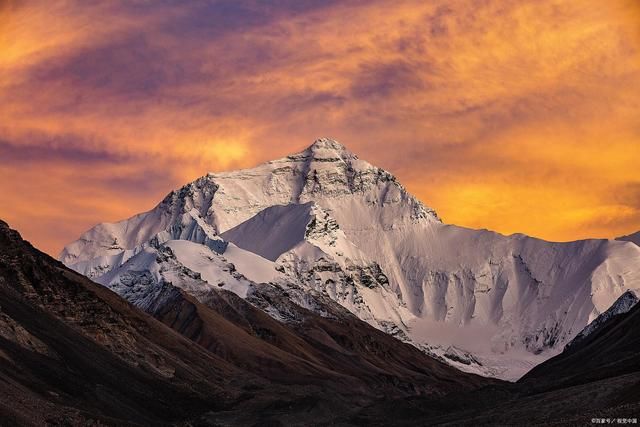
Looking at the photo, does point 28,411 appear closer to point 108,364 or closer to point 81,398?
point 81,398

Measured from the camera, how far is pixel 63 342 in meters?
165

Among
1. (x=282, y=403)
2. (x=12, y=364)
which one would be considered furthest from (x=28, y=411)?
(x=282, y=403)

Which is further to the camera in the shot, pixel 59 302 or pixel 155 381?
pixel 59 302

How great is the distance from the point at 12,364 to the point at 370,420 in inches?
2924

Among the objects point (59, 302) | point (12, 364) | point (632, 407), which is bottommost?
point (632, 407)

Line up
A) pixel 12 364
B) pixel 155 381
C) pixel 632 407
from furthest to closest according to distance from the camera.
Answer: pixel 155 381, pixel 12 364, pixel 632 407

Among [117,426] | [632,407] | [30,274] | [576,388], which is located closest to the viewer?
[632,407]

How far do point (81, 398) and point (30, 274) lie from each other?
6284 centimetres

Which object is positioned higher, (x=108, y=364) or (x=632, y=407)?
(x=108, y=364)

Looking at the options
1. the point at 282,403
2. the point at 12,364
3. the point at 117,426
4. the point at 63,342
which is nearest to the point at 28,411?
the point at 117,426

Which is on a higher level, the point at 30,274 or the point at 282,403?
the point at 30,274

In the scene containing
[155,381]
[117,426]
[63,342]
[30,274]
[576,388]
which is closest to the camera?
[117,426]

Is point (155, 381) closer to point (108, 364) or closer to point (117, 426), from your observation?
point (108, 364)

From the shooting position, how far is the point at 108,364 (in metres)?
175
